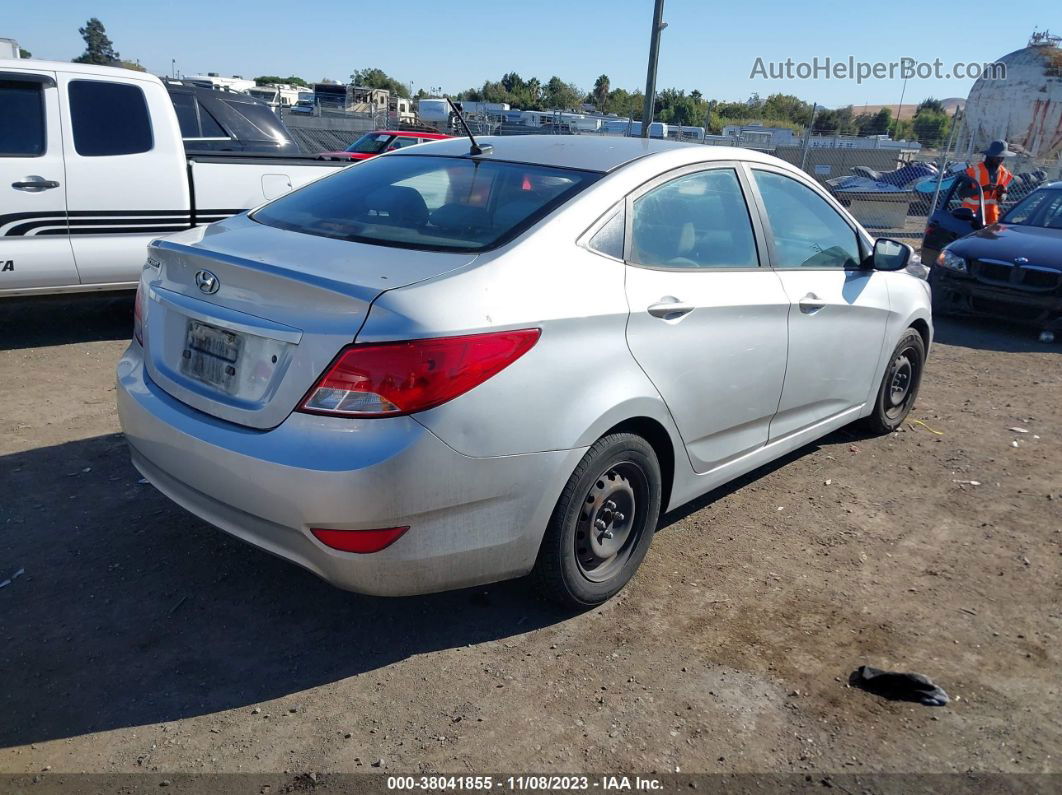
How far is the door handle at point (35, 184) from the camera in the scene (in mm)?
5879

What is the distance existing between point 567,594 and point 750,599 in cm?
88

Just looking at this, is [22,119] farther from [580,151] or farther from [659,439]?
[659,439]

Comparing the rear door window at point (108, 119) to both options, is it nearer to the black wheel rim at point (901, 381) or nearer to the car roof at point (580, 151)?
the car roof at point (580, 151)

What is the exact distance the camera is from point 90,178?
6.19 meters

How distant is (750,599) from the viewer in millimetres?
3605

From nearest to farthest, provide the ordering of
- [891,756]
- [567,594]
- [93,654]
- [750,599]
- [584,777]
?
1. [584,777]
2. [891,756]
3. [93,654]
4. [567,594]
5. [750,599]

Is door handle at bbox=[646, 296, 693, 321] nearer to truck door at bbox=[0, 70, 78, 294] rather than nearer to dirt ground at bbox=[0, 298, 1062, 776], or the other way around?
dirt ground at bbox=[0, 298, 1062, 776]

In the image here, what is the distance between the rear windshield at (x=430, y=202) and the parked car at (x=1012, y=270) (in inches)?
281

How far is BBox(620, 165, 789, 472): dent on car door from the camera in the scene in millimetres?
3318

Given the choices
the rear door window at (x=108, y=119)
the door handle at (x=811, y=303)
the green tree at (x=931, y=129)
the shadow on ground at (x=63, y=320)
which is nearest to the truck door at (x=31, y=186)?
the rear door window at (x=108, y=119)

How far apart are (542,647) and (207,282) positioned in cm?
176

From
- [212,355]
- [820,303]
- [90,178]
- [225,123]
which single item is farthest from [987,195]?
[212,355]

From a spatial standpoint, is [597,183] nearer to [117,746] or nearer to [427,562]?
[427,562]

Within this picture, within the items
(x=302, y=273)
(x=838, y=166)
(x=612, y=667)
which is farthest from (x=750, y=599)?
(x=838, y=166)
